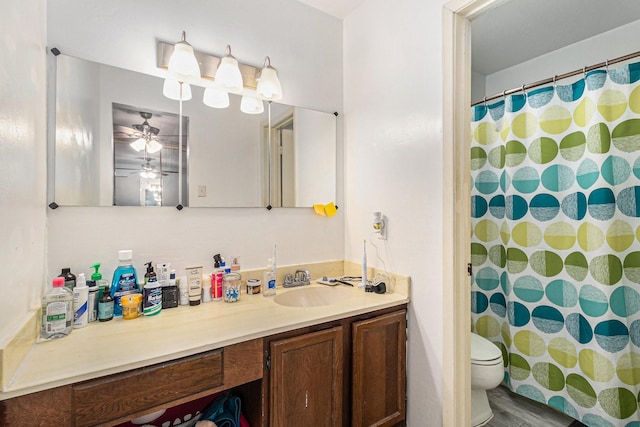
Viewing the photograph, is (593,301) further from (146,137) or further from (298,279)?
(146,137)

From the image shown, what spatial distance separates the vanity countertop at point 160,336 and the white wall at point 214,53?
0.99 ft

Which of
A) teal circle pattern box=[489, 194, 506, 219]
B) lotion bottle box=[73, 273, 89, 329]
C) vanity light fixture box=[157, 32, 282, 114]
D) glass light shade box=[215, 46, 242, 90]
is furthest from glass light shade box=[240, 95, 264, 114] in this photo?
teal circle pattern box=[489, 194, 506, 219]

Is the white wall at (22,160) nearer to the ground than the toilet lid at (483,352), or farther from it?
farther from it

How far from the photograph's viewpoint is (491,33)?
2.12m

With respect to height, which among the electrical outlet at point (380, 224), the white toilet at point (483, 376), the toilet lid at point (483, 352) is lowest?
the white toilet at point (483, 376)

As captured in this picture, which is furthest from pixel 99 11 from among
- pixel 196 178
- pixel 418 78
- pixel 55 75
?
pixel 418 78

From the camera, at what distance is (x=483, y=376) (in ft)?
5.25

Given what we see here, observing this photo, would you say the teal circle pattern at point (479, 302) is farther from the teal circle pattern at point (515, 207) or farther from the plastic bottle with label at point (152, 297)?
the plastic bottle with label at point (152, 297)

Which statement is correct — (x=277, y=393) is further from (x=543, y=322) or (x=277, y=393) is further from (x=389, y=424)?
(x=543, y=322)

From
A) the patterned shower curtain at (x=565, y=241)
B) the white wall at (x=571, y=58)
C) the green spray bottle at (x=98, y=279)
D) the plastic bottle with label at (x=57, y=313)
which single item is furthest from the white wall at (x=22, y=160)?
the white wall at (x=571, y=58)

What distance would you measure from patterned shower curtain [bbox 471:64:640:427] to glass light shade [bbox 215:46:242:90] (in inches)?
68.5

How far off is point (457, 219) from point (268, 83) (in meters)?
1.18

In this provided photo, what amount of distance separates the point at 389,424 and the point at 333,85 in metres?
1.91

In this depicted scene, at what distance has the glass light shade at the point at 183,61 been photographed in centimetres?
138
